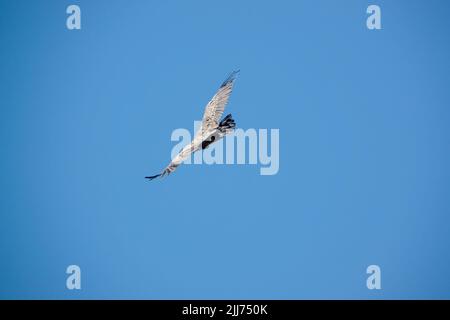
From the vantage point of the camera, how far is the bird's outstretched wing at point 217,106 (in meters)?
17.5

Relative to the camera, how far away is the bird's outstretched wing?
57.5 ft

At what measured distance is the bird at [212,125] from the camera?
685 inches

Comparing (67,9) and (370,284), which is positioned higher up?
(67,9)

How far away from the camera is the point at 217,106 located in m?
17.5

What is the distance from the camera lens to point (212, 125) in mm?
17578

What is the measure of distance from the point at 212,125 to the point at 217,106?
0.52 meters
